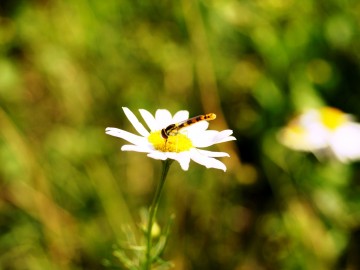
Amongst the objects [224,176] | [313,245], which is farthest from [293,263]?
[224,176]

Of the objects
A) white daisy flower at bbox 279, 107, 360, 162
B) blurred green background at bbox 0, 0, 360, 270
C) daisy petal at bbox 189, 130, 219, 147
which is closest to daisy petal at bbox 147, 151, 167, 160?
daisy petal at bbox 189, 130, 219, 147

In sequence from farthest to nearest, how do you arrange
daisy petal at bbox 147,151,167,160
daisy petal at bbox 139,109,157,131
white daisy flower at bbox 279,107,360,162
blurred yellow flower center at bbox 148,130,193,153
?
1. white daisy flower at bbox 279,107,360,162
2. daisy petal at bbox 139,109,157,131
3. blurred yellow flower center at bbox 148,130,193,153
4. daisy petal at bbox 147,151,167,160

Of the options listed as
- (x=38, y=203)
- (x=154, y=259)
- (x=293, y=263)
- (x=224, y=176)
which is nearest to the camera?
(x=154, y=259)

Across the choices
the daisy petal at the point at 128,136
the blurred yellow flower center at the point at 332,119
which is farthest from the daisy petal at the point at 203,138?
the blurred yellow flower center at the point at 332,119

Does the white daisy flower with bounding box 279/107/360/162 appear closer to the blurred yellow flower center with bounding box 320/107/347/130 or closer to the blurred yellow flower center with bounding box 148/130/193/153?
the blurred yellow flower center with bounding box 320/107/347/130

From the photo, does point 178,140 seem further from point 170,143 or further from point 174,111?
point 174,111

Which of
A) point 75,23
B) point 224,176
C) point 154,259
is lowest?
point 154,259

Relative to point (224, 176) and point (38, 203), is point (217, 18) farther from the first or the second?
point (38, 203)
